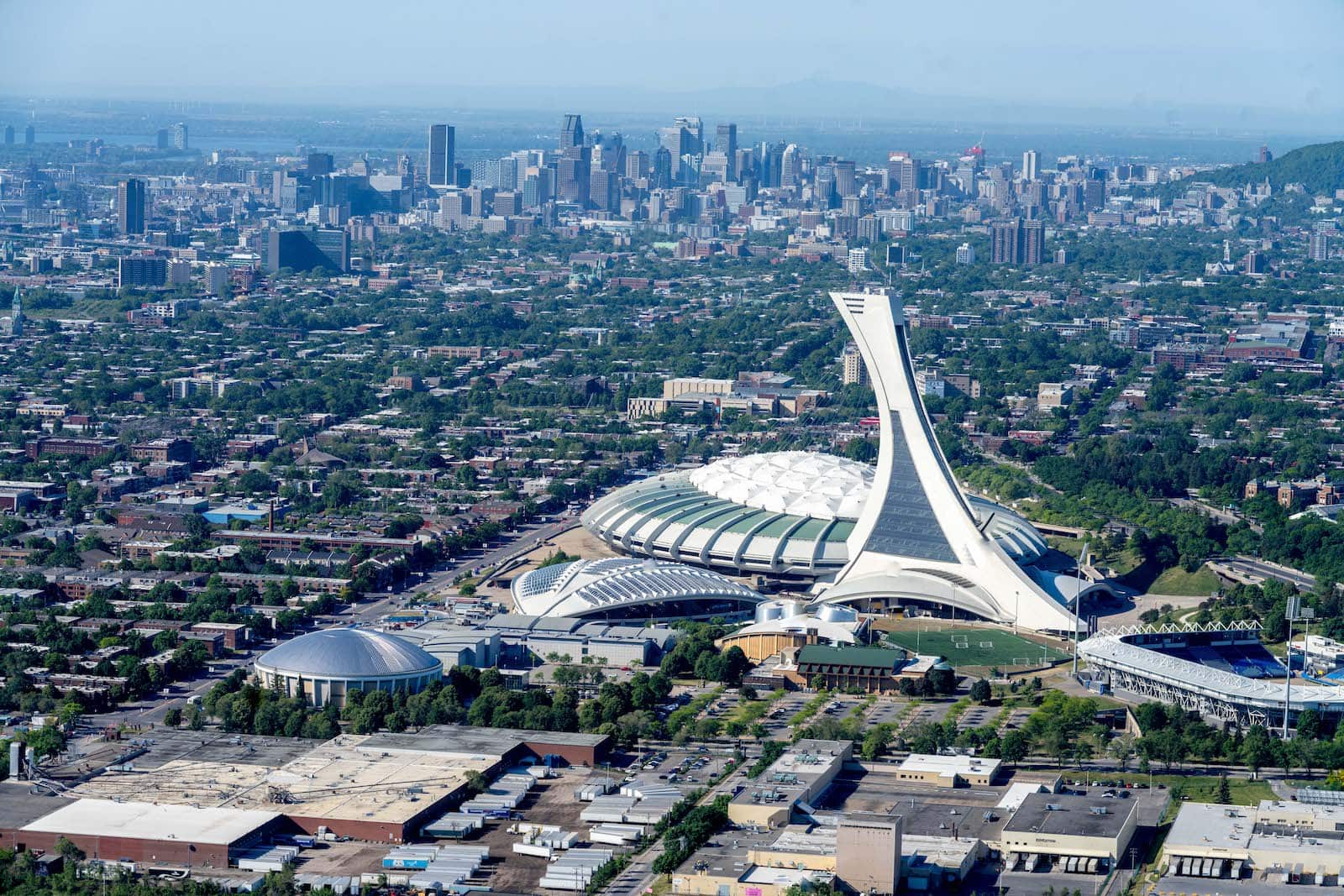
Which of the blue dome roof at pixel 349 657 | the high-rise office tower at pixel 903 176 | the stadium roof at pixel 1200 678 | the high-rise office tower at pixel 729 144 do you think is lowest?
the blue dome roof at pixel 349 657

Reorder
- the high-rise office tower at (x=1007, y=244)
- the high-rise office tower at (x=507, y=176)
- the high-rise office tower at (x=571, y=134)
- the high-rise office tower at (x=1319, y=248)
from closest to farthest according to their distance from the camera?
the high-rise office tower at (x=1007, y=244)
the high-rise office tower at (x=1319, y=248)
the high-rise office tower at (x=507, y=176)
the high-rise office tower at (x=571, y=134)

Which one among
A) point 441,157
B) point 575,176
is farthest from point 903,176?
point 441,157

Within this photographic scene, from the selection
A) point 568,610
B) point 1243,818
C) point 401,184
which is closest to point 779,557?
point 568,610

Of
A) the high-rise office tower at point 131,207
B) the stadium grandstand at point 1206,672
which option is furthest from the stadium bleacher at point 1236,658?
the high-rise office tower at point 131,207

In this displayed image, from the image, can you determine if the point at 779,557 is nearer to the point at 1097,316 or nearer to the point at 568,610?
the point at 568,610

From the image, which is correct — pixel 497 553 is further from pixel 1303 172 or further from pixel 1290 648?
pixel 1303 172

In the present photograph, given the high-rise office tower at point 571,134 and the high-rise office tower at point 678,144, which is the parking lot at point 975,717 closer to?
the high-rise office tower at point 571,134

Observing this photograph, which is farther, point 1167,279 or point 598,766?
point 1167,279
